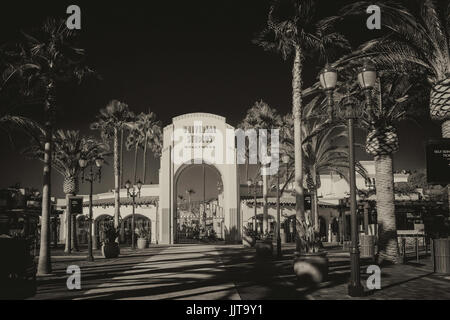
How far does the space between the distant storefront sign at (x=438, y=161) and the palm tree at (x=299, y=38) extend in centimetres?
629

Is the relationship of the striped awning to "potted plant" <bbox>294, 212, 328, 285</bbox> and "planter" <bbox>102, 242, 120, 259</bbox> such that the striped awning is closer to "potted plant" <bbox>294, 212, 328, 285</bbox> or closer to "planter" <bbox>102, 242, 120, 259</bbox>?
"planter" <bbox>102, 242, 120, 259</bbox>

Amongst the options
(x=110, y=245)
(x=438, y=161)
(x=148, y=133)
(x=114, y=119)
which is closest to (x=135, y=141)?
(x=148, y=133)

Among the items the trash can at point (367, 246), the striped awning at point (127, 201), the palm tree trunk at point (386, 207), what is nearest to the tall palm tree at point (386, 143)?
the palm tree trunk at point (386, 207)

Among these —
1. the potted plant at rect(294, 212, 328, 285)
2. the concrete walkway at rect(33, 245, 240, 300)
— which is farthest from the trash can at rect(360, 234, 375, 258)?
the potted plant at rect(294, 212, 328, 285)

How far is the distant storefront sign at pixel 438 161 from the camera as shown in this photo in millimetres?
11102

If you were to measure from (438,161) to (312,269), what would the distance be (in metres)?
4.47

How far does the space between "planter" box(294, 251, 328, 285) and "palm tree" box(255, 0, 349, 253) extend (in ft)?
13.3

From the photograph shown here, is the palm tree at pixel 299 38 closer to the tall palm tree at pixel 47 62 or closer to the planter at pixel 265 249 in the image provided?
the planter at pixel 265 249

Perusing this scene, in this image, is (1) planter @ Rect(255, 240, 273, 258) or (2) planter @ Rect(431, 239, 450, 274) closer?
(2) planter @ Rect(431, 239, 450, 274)

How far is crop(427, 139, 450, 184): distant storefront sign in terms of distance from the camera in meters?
11.1

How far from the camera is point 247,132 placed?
139 ft

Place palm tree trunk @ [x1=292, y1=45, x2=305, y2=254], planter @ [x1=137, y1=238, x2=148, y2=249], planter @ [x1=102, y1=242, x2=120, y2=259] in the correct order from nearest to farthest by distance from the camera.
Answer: palm tree trunk @ [x1=292, y1=45, x2=305, y2=254] → planter @ [x1=102, y1=242, x2=120, y2=259] → planter @ [x1=137, y1=238, x2=148, y2=249]
